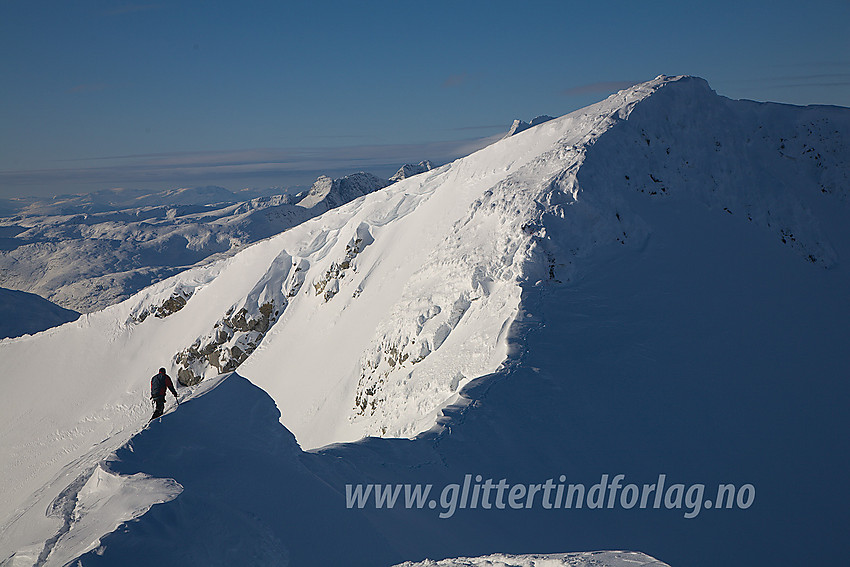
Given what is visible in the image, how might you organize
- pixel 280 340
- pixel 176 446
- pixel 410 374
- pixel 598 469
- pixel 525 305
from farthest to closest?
pixel 280 340, pixel 410 374, pixel 525 305, pixel 598 469, pixel 176 446

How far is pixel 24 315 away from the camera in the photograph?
97.4 meters

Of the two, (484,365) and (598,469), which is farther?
(484,365)

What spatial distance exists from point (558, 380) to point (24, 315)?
119 m

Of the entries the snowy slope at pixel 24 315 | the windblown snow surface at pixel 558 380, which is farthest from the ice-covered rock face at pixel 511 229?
the snowy slope at pixel 24 315

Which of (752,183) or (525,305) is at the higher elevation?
(752,183)

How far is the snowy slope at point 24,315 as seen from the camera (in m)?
92.9

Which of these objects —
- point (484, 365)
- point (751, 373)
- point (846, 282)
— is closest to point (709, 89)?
point (846, 282)

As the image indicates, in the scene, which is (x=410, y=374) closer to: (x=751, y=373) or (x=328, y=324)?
(x=751, y=373)

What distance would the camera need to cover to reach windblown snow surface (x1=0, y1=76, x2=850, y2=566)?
702 cm

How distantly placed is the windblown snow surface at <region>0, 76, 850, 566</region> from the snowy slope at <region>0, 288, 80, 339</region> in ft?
253

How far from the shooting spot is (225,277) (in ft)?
141

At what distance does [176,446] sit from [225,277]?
3746cm

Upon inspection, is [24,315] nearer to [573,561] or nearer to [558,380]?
[558,380]

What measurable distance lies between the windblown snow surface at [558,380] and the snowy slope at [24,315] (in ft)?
253
